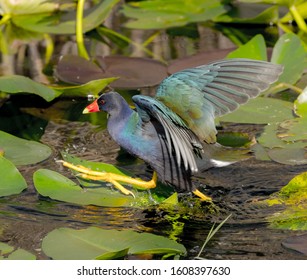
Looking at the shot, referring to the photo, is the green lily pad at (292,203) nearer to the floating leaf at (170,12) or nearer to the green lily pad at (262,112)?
the green lily pad at (262,112)

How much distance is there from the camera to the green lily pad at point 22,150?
3.60m

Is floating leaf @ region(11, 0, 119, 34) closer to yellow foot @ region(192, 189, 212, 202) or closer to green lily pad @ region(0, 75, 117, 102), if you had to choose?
green lily pad @ region(0, 75, 117, 102)

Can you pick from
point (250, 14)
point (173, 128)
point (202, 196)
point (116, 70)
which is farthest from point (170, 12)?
point (173, 128)

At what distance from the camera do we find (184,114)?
341 centimetres

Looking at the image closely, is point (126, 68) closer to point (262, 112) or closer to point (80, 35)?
point (80, 35)

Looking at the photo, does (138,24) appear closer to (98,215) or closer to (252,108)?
(252,108)

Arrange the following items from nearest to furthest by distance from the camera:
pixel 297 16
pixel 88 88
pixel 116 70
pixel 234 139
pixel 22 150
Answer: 1. pixel 22 150
2. pixel 234 139
3. pixel 88 88
4. pixel 116 70
5. pixel 297 16

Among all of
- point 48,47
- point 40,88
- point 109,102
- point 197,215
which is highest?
point 109,102

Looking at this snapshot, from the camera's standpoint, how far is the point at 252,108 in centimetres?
401

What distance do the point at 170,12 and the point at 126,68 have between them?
1.03 meters

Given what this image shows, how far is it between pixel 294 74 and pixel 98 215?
1.47 metres

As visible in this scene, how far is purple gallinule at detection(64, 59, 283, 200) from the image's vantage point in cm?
337

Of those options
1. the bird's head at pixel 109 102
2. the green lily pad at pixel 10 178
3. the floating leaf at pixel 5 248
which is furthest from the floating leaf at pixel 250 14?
the floating leaf at pixel 5 248

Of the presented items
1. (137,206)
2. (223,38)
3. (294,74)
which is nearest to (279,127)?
(294,74)
